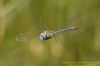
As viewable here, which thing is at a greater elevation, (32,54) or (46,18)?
(46,18)

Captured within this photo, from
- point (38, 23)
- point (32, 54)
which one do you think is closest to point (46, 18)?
point (38, 23)

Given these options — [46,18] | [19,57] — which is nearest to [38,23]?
[46,18]

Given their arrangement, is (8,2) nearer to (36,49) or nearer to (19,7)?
(19,7)

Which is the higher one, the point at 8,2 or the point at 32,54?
the point at 8,2

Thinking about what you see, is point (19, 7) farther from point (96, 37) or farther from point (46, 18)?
point (96, 37)

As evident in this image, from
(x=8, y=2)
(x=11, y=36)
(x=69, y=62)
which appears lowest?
(x=69, y=62)

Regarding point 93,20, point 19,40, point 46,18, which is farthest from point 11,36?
point 93,20
